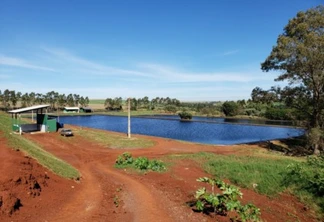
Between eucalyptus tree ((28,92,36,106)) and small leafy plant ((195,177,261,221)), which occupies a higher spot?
eucalyptus tree ((28,92,36,106))

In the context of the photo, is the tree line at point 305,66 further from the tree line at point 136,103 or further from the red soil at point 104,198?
the tree line at point 136,103

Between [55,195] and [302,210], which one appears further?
[302,210]

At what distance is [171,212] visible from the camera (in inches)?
380

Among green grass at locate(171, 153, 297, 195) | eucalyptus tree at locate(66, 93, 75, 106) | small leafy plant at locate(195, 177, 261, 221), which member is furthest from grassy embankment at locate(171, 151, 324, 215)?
eucalyptus tree at locate(66, 93, 75, 106)

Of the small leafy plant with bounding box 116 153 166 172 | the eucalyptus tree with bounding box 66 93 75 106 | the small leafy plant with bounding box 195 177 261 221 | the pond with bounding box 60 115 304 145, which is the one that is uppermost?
the eucalyptus tree with bounding box 66 93 75 106

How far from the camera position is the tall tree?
1063 inches

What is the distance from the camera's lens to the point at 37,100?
431ft

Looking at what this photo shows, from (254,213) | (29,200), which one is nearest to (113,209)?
(29,200)

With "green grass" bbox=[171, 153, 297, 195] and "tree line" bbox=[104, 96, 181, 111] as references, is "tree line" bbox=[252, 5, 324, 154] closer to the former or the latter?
"green grass" bbox=[171, 153, 297, 195]

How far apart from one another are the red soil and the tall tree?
19519 mm

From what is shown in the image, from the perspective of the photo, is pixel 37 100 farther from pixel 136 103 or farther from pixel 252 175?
pixel 252 175

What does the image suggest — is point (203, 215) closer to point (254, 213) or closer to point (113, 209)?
point (254, 213)

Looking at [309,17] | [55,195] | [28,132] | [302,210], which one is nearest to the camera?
[55,195]

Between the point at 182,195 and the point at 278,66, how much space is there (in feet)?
82.0
